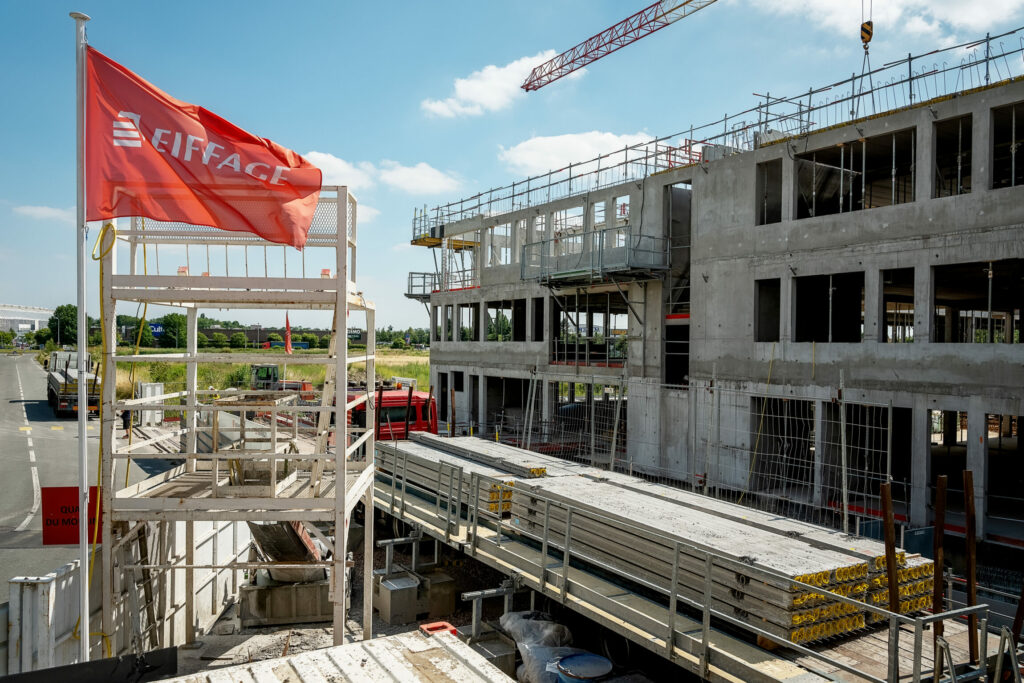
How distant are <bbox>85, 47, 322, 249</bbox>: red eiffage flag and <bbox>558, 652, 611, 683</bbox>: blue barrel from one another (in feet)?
18.3

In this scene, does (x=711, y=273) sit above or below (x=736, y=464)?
above

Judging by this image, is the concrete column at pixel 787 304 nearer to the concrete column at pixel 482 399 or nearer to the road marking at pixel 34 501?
the concrete column at pixel 482 399

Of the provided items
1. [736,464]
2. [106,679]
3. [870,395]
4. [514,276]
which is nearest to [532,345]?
[514,276]

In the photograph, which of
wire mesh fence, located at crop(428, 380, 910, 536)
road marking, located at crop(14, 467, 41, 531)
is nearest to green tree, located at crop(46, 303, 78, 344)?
road marking, located at crop(14, 467, 41, 531)

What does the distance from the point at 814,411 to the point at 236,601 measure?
14128 millimetres

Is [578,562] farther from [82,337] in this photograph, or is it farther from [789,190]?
[789,190]

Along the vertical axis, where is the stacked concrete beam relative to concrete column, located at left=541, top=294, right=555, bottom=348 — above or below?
below

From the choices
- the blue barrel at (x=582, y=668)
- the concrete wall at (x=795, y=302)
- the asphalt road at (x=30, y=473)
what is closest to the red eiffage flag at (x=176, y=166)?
the blue barrel at (x=582, y=668)

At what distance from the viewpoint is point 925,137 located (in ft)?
51.9

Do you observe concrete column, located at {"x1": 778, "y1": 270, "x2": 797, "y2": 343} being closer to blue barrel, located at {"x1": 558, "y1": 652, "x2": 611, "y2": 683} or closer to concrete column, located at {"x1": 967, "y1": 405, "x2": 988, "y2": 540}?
concrete column, located at {"x1": 967, "y1": 405, "x2": 988, "y2": 540}

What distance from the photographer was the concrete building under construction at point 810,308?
14.9 metres

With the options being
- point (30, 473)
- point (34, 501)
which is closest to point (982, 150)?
point (34, 501)

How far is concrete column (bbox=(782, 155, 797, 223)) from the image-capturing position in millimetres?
18234

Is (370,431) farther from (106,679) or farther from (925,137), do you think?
(925,137)
